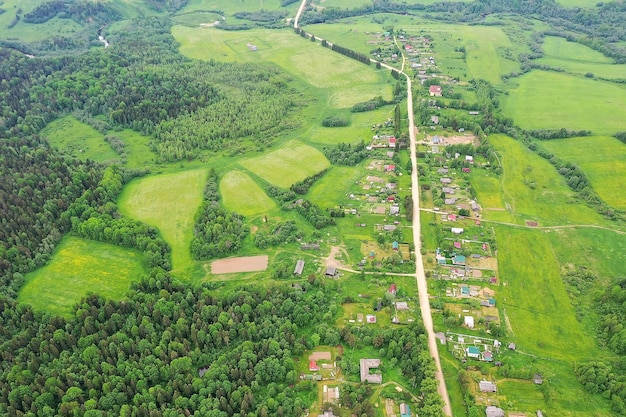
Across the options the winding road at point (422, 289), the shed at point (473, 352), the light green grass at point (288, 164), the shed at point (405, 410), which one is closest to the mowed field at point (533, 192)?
the winding road at point (422, 289)

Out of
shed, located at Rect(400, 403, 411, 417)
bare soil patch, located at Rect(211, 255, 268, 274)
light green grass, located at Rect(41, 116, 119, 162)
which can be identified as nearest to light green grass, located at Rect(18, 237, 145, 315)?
bare soil patch, located at Rect(211, 255, 268, 274)

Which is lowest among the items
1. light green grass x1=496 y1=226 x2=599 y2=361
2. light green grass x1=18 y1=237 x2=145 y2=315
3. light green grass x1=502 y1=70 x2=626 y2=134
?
light green grass x1=18 y1=237 x2=145 y2=315

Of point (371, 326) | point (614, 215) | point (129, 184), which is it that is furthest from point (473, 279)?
point (129, 184)

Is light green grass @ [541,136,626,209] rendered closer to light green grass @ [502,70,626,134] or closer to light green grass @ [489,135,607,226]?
light green grass @ [489,135,607,226]

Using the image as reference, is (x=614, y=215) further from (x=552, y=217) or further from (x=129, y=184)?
(x=129, y=184)

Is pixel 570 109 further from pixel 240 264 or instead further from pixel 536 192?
pixel 240 264

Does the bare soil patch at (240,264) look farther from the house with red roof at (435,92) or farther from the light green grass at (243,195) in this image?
the house with red roof at (435,92)
